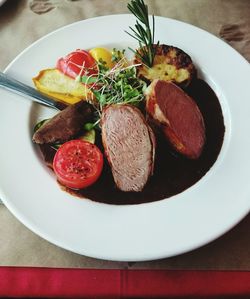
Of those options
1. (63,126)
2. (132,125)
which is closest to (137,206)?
(132,125)

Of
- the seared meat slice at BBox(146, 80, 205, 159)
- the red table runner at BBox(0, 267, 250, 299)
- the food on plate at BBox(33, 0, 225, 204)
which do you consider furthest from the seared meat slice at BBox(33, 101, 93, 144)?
the red table runner at BBox(0, 267, 250, 299)

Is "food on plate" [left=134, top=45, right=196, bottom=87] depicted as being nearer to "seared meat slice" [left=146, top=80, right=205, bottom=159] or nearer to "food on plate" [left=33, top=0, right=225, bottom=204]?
"food on plate" [left=33, top=0, right=225, bottom=204]

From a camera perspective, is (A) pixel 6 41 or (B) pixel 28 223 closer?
(B) pixel 28 223

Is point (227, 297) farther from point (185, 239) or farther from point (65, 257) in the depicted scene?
point (65, 257)

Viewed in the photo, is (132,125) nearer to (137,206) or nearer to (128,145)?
(128,145)

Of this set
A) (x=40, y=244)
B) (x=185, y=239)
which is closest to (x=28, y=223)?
(x=40, y=244)

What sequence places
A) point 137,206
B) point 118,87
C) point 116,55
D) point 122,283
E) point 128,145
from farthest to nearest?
point 116,55
point 118,87
point 128,145
point 137,206
point 122,283
